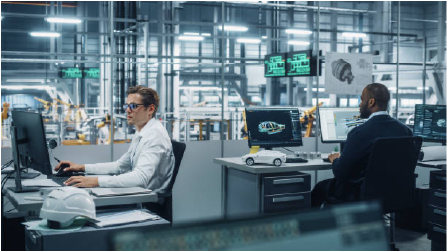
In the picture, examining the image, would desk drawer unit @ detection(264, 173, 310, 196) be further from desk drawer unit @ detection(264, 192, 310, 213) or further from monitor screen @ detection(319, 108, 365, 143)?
monitor screen @ detection(319, 108, 365, 143)

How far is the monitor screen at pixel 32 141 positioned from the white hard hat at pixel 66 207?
0.68 meters

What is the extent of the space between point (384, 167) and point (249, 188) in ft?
4.16

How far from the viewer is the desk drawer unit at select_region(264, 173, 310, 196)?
393 cm

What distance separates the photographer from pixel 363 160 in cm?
322

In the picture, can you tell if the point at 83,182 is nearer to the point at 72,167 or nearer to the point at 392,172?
the point at 72,167

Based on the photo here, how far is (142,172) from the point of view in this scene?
→ 2857mm

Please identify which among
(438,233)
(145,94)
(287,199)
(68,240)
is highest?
(145,94)

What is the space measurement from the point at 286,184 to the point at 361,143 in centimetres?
96

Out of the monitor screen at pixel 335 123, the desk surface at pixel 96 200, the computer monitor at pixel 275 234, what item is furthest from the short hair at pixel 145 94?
the computer monitor at pixel 275 234

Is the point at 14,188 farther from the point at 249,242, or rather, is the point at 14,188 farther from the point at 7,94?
the point at 7,94

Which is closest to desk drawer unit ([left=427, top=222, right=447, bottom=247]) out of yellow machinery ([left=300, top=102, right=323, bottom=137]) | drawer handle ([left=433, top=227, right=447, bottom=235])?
drawer handle ([left=433, top=227, right=447, bottom=235])

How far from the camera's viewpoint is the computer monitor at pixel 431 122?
4.55m

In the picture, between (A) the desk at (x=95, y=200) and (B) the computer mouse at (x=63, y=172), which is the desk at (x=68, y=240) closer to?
(A) the desk at (x=95, y=200)

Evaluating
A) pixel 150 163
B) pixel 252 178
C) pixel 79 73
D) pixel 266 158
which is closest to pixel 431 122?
pixel 266 158
